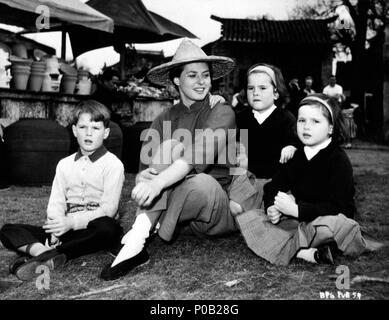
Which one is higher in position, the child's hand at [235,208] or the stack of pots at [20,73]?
the stack of pots at [20,73]

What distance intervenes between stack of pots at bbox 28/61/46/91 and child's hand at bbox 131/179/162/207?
4.37 metres

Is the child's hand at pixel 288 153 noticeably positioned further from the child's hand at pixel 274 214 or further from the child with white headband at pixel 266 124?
the child's hand at pixel 274 214

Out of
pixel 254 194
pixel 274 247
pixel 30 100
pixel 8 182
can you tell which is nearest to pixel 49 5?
pixel 30 100

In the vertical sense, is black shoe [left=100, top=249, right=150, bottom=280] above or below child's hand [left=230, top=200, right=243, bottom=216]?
below

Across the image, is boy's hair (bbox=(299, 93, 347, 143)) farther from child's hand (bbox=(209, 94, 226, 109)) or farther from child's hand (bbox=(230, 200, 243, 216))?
child's hand (bbox=(230, 200, 243, 216))

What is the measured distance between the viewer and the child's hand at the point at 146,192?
2.16m

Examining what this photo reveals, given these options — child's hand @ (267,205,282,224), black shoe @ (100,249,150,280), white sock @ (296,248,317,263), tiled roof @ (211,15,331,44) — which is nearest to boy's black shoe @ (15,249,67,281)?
black shoe @ (100,249,150,280)

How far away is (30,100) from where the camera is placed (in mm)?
5855

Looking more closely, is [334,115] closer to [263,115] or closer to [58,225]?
[263,115]

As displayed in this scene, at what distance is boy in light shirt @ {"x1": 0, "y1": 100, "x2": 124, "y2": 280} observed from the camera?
7.64 feet

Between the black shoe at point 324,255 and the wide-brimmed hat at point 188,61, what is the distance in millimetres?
1239

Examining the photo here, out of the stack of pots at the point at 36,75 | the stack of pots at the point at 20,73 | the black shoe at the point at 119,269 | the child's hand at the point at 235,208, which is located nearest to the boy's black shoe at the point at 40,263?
the black shoe at the point at 119,269

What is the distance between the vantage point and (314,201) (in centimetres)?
244
